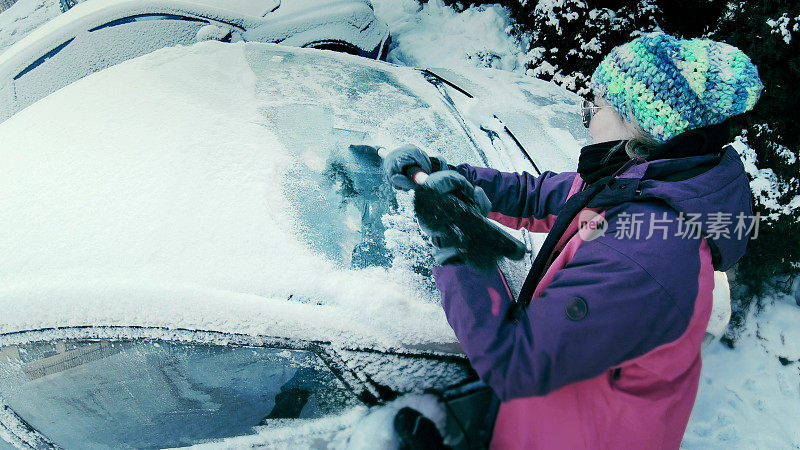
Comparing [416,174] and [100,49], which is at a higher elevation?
[100,49]

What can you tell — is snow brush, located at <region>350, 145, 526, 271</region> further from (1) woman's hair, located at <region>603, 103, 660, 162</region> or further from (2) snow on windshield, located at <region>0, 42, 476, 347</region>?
(1) woman's hair, located at <region>603, 103, 660, 162</region>

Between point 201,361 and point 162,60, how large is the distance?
1537mm

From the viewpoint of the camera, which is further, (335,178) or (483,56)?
(483,56)

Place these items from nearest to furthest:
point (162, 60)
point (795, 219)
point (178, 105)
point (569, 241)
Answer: point (569, 241) → point (178, 105) → point (162, 60) → point (795, 219)

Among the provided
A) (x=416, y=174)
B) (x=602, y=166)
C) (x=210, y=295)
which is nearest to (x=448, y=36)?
(x=416, y=174)

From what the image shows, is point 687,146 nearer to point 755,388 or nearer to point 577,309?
point 577,309

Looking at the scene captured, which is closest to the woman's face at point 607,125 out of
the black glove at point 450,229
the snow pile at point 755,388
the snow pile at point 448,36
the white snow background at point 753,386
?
the black glove at point 450,229

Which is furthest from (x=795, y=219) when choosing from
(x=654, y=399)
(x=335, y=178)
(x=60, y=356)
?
(x=60, y=356)

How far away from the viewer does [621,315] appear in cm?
91

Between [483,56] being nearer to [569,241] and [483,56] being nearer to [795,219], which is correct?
[795,219]

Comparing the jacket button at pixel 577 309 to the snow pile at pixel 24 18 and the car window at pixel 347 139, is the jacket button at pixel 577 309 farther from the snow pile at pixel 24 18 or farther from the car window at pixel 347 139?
the snow pile at pixel 24 18

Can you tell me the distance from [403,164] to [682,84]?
2.57 ft

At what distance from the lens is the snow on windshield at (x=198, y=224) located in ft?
3.78

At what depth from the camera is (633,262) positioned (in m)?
0.93
